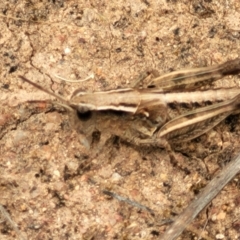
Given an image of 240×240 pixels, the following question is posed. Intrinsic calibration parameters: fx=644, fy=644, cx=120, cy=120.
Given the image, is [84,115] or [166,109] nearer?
[84,115]

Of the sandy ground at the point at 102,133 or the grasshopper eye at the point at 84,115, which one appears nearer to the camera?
the grasshopper eye at the point at 84,115

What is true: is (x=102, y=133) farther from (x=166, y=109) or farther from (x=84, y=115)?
(x=166, y=109)

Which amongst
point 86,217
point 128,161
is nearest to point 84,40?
point 128,161

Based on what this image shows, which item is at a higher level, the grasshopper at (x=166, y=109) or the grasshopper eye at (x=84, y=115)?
the grasshopper eye at (x=84, y=115)

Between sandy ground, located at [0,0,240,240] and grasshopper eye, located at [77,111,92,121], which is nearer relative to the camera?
grasshopper eye, located at [77,111,92,121]

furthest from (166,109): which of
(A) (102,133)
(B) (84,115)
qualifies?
(B) (84,115)

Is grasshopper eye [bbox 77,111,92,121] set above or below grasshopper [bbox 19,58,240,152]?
above
